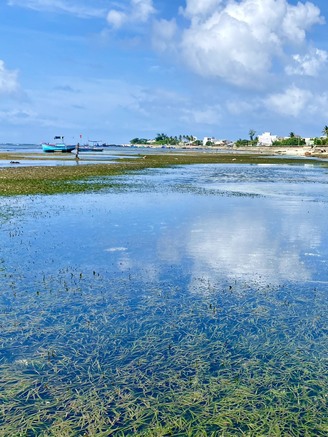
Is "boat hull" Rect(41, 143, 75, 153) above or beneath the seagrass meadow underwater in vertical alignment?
above

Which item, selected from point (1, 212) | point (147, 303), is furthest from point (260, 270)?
point (1, 212)

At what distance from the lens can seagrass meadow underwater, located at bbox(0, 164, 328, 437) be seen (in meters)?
6.40

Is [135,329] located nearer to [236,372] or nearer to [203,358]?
[203,358]

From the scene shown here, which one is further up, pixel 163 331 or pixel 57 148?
pixel 57 148

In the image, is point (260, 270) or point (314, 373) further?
point (260, 270)

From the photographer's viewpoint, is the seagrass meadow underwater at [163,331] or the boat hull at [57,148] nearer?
the seagrass meadow underwater at [163,331]

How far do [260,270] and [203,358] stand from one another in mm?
6062

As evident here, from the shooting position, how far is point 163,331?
30.0 feet

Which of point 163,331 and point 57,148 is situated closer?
point 163,331

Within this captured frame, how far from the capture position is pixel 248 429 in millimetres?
6121

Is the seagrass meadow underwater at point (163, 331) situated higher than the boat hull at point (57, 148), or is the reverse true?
the boat hull at point (57, 148)

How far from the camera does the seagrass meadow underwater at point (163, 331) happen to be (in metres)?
6.40

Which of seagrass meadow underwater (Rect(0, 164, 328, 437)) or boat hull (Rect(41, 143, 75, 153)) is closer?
seagrass meadow underwater (Rect(0, 164, 328, 437))

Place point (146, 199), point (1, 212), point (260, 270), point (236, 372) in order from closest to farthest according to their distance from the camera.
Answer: point (236, 372) → point (260, 270) → point (1, 212) → point (146, 199)
